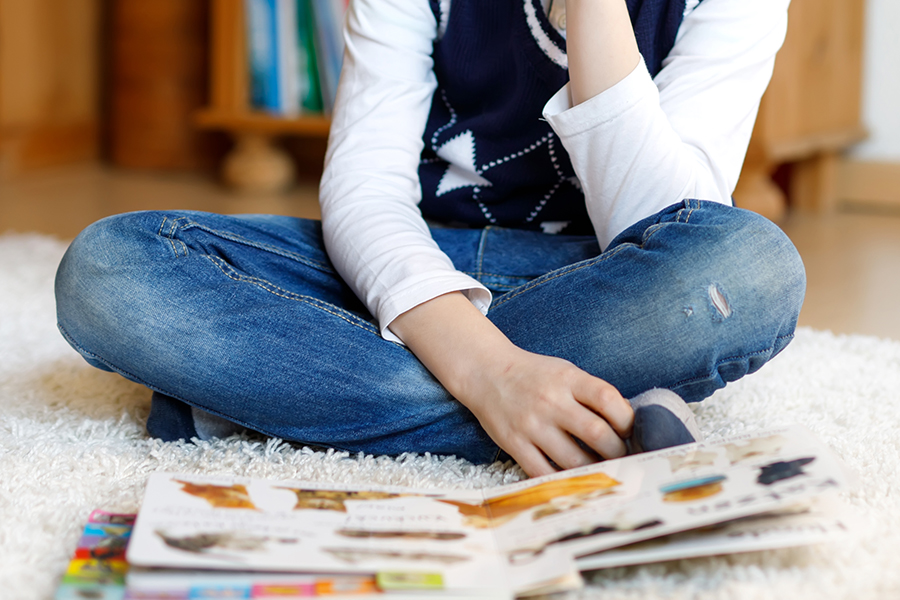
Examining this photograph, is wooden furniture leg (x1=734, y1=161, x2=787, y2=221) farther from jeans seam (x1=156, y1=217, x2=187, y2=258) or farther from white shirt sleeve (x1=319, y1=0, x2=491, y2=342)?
jeans seam (x1=156, y1=217, x2=187, y2=258)

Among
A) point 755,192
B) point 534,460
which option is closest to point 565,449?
point 534,460

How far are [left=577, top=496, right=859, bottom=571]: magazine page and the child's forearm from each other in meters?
0.32

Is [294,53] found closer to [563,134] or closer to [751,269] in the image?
[563,134]

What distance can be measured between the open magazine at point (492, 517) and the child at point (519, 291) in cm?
5

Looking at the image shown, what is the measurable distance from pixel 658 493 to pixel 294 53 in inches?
65.1

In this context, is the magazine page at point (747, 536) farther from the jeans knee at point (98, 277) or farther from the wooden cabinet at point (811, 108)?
the wooden cabinet at point (811, 108)

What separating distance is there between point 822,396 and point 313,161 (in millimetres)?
1731

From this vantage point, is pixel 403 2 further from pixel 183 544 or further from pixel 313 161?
pixel 313 161

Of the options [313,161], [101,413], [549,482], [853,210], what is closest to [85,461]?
[101,413]

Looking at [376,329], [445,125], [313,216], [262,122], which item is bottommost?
[313,216]

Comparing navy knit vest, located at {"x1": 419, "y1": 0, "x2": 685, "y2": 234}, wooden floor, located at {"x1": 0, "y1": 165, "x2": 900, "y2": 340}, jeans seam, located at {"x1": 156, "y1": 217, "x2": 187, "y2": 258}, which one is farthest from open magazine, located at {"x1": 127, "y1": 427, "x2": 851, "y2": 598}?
wooden floor, located at {"x1": 0, "y1": 165, "x2": 900, "y2": 340}

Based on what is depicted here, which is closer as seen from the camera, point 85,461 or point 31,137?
point 85,461

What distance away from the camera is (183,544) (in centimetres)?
41

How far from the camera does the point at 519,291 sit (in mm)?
651
